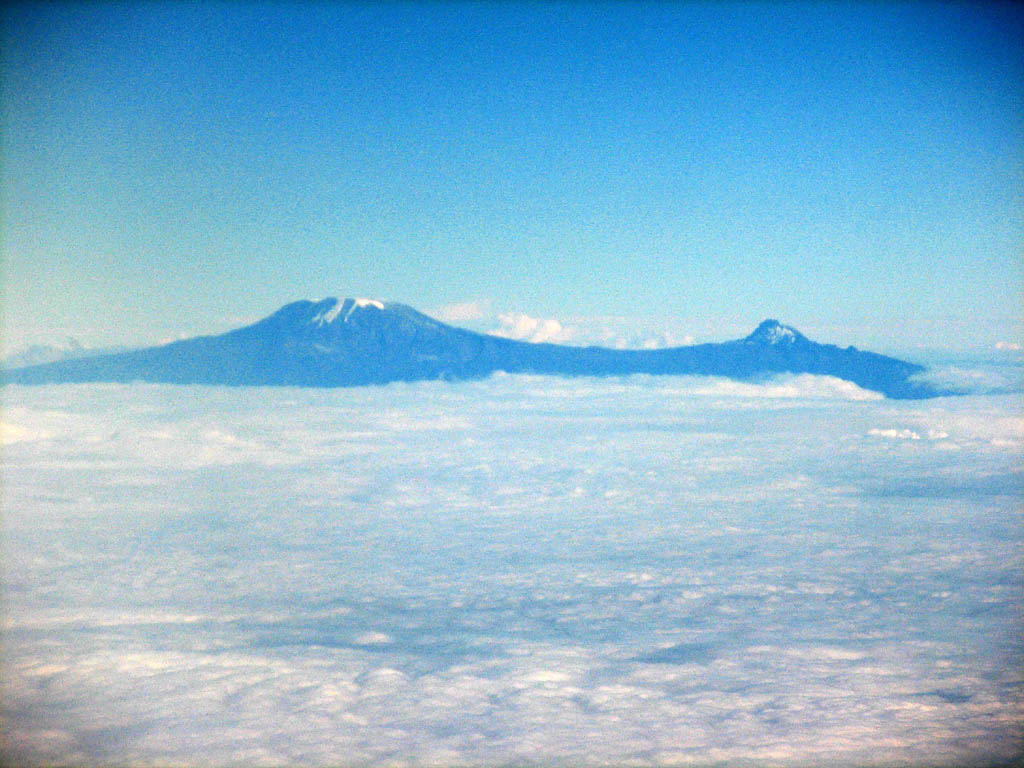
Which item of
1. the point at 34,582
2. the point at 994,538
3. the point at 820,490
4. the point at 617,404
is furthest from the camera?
the point at 617,404

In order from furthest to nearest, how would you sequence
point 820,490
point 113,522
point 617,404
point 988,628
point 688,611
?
point 617,404, point 820,490, point 113,522, point 688,611, point 988,628

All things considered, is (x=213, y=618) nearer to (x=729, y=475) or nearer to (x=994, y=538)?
(x=994, y=538)

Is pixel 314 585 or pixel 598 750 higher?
pixel 598 750

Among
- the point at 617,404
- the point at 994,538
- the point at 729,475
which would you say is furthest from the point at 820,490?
the point at 617,404

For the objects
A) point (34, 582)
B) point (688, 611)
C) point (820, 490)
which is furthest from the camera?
point (820, 490)

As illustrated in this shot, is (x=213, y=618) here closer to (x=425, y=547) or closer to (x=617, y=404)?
(x=425, y=547)

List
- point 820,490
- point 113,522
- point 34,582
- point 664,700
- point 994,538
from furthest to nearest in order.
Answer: point 820,490
point 113,522
point 994,538
point 34,582
point 664,700

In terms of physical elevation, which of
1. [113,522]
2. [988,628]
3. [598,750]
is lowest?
[113,522]

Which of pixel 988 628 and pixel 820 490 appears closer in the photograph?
pixel 988 628

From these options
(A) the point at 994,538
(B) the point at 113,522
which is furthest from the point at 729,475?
(B) the point at 113,522
